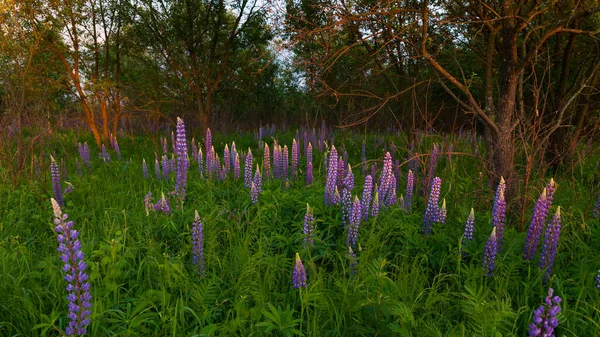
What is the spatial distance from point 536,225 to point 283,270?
2156 mm

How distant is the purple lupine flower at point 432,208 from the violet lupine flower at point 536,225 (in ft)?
2.72

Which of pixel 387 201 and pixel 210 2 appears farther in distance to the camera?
pixel 210 2

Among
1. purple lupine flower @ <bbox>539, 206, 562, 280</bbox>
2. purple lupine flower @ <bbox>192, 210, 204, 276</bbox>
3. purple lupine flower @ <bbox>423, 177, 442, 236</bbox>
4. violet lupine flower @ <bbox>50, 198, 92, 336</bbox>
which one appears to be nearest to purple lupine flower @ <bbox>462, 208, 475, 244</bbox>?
purple lupine flower @ <bbox>423, 177, 442, 236</bbox>

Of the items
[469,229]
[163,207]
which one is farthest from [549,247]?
[163,207]

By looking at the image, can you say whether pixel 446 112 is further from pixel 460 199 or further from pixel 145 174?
pixel 145 174

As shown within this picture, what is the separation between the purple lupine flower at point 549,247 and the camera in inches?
115

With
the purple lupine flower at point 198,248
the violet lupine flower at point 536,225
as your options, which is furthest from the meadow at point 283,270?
the violet lupine flower at point 536,225

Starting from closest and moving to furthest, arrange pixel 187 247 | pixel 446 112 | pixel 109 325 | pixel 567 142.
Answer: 1. pixel 109 325
2. pixel 187 247
3. pixel 567 142
4. pixel 446 112

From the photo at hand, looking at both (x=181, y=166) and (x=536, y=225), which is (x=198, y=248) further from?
(x=536, y=225)

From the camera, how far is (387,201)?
4.40 metres

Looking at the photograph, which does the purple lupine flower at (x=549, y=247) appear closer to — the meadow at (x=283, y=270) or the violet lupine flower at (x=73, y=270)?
the meadow at (x=283, y=270)

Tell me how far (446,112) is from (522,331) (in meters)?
13.5

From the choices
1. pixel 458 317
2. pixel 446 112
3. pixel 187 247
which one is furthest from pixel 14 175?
pixel 446 112

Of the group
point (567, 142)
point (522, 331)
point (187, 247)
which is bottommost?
point (522, 331)
